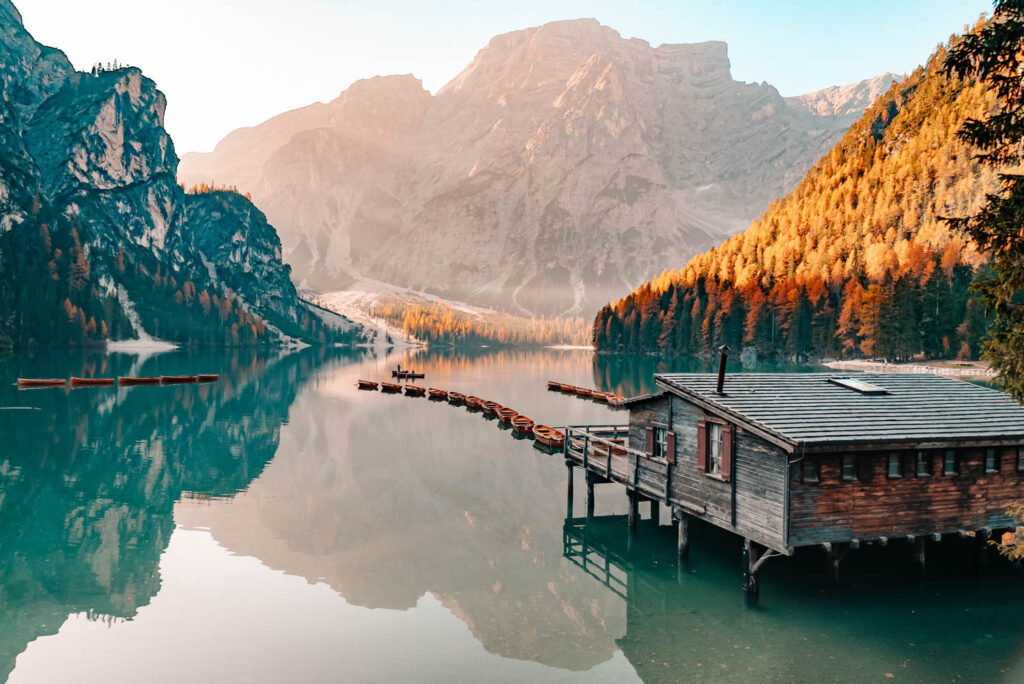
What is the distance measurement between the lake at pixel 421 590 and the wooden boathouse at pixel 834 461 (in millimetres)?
2410

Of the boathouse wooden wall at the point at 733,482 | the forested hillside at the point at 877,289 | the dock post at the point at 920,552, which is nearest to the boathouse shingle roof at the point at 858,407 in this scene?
the boathouse wooden wall at the point at 733,482

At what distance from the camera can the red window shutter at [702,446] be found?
2839 centimetres

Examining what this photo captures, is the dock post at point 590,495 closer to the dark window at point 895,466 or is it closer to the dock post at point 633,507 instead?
the dock post at point 633,507

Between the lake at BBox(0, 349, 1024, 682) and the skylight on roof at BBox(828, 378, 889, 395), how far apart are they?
7.05m

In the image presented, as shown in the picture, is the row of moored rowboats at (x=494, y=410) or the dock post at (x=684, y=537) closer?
the dock post at (x=684, y=537)

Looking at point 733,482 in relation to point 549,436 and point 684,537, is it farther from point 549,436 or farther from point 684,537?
point 549,436

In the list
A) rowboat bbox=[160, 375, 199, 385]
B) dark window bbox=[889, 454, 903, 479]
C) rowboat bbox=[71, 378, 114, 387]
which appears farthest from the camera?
rowboat bbox=[160, 375, 199, 385]

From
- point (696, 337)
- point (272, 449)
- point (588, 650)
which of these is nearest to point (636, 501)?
point (588, 650)

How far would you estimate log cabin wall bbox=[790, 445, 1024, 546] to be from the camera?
2445 cm

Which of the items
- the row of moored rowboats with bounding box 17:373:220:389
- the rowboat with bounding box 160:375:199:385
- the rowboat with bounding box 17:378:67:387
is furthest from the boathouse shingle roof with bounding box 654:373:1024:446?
the rowboat with bounding box 160:375:199:385

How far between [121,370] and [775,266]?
537 feet

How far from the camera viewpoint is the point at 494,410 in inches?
3428

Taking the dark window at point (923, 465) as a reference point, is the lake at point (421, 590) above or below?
below

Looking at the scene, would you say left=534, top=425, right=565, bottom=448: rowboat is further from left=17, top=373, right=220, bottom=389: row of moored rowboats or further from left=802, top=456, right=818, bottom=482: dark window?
left=17, top=373, right=220, bottom=389: row of moored rowboats
